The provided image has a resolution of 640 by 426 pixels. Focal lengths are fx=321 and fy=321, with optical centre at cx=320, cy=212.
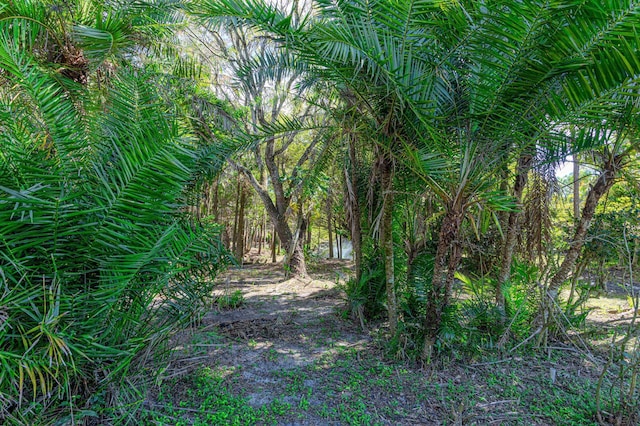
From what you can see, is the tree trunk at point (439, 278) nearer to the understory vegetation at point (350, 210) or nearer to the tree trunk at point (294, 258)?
the understory vegetation at point (350, 210)

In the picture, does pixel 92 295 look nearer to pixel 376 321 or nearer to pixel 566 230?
pixel 376 321

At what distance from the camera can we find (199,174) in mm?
3459

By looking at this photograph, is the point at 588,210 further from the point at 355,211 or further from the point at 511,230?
the point at 355,211

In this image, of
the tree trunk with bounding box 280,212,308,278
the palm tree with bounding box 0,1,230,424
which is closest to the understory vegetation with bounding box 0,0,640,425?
the palm tree with bounding box 0,1,230,424

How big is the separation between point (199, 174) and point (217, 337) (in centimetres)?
220

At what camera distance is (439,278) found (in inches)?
131

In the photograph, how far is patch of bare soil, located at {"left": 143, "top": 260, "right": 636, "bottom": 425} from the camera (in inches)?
101

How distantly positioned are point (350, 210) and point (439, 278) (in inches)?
73.7

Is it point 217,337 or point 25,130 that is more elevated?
point 25,130

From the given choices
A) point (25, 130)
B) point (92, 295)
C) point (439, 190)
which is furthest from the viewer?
point (439, 190)

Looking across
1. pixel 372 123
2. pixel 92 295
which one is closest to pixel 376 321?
pixel 372 123

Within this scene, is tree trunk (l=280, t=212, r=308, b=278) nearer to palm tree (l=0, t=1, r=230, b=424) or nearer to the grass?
the grass

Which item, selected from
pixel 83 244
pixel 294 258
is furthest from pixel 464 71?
pixel 294 258

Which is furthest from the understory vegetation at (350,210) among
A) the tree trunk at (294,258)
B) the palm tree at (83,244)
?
the tree trunk at (294,258)
